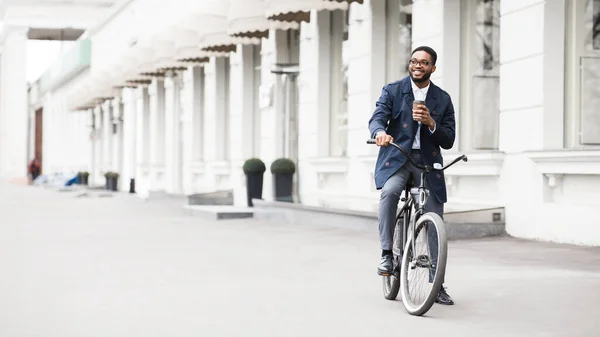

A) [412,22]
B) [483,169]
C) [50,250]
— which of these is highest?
[412,22]

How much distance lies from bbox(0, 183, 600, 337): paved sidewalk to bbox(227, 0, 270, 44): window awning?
721 centimetres

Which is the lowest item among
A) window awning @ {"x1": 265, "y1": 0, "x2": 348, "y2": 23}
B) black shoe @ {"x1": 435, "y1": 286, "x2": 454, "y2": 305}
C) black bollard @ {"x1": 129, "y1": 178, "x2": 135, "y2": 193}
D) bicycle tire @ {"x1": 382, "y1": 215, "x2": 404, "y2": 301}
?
black bollard @ {"x1": 129, "y1": 178, "x2": 135, "y2": 193}

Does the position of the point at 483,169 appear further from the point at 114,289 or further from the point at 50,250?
the point at 114,289

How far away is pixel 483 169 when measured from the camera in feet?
42.7

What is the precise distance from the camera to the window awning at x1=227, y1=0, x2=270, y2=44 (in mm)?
20297

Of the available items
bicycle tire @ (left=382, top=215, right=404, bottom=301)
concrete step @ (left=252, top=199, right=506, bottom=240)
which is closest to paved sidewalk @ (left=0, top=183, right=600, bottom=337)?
bicycle tire @ (left=382, top=215, right=404, bottom=301)

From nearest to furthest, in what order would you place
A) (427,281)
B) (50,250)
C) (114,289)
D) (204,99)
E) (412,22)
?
(427,281), (114,289), (50,250), (412,22), (204,99)

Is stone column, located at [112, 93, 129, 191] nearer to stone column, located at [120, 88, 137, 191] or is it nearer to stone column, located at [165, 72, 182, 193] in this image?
stone column, located at [120, 88, 137, 191]

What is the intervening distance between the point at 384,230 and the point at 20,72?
7272 cm

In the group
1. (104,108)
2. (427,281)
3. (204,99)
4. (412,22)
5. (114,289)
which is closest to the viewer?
(427,281)

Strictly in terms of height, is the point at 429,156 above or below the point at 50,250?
above

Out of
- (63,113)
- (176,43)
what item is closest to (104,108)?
(63,113)

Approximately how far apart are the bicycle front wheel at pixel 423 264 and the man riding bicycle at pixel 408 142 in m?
0.24

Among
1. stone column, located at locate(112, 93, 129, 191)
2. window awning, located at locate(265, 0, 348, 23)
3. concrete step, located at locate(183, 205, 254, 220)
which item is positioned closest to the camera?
window awning, located at locate(265, 0, 348, 23)
